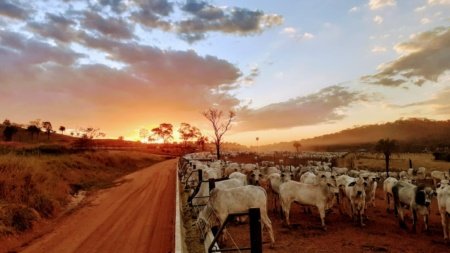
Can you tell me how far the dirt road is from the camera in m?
12.7

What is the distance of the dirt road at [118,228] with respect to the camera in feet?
41.7

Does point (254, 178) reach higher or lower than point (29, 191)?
higher

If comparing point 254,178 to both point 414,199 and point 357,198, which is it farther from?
point 414,199

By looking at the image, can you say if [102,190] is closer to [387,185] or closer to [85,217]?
[85,217]

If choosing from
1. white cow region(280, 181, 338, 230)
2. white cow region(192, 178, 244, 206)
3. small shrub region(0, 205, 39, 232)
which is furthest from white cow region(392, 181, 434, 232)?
→ small shrub region(0, 205, 39, 232)

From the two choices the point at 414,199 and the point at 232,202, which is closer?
the point at 232,202

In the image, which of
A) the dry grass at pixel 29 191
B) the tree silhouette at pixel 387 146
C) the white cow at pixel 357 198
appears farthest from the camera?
the tree silhouette at pixel 387 146

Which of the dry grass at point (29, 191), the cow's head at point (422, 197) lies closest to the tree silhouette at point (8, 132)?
the dry grass at point (29, 191)

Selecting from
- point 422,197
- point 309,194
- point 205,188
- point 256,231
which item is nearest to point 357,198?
point 309,194

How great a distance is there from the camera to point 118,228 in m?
15.4

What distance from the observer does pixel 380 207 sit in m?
20.9

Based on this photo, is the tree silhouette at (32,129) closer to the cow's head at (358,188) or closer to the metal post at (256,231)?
the cow's head at (358,188)

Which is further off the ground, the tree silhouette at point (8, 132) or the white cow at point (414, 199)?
the tree silhouette at point (8, 132)

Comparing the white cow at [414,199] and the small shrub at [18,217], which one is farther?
the small shrub at [18,217]
